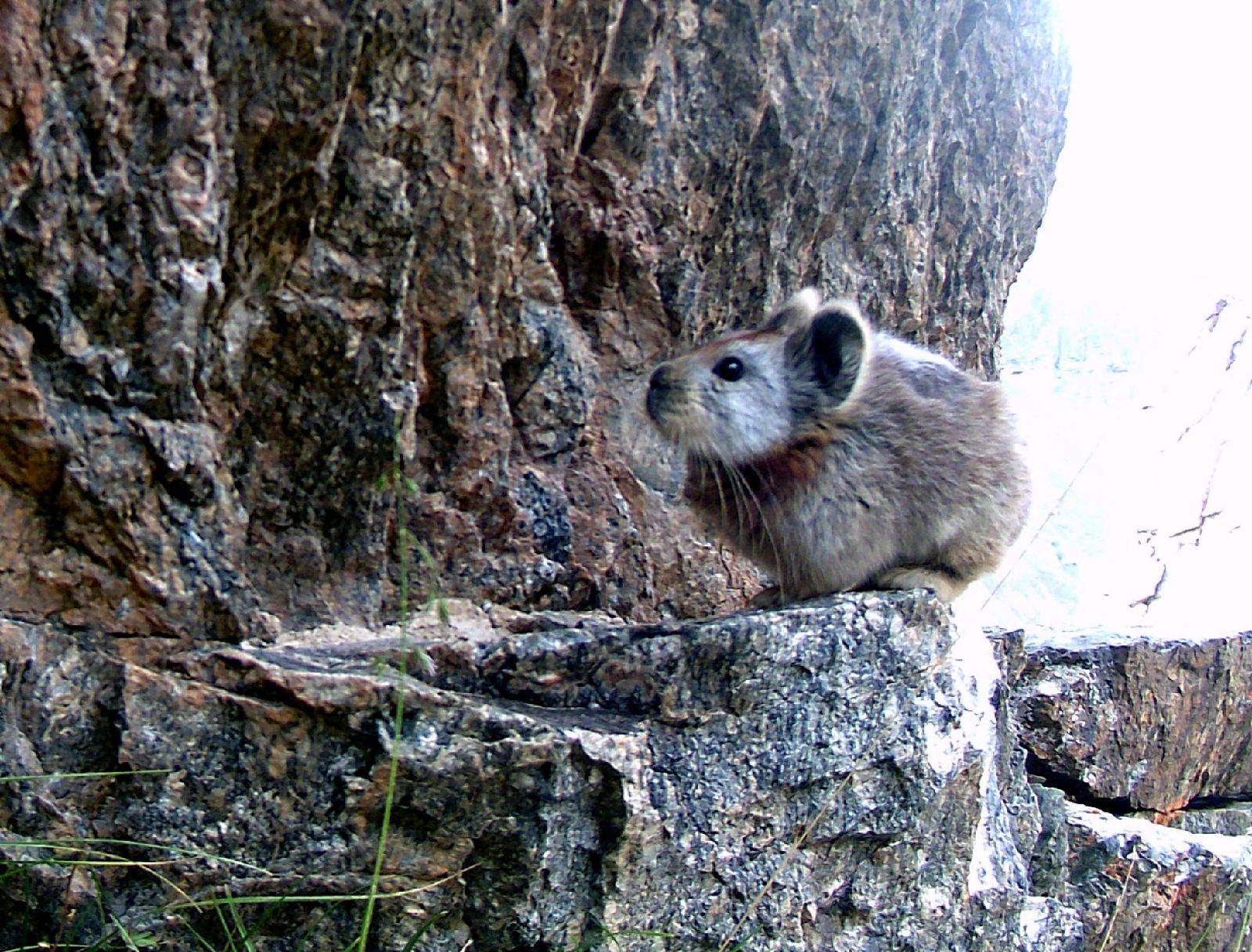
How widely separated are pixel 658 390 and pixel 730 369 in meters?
0.28

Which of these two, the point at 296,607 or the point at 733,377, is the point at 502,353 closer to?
the point at 733,377

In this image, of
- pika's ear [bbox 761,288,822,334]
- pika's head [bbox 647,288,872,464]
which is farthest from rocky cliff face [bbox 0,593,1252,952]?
pika's ear [bbox 761,288,822,334]

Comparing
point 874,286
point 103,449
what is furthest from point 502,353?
point 874,286

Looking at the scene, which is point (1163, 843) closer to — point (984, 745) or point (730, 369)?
point (984, 745)

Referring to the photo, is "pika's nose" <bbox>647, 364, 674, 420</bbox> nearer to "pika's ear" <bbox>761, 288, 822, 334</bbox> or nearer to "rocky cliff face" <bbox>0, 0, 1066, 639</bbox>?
"rocky cliff face" <bbox>0, 0, 1066, 639</bbox>

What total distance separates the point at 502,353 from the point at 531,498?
0.48 m

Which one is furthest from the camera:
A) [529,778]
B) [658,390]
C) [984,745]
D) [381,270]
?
[658,390]

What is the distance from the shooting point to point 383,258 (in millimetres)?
3506

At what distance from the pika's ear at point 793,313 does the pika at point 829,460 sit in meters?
0.03

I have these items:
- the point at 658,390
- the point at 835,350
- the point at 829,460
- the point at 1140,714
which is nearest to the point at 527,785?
the point at 658,390

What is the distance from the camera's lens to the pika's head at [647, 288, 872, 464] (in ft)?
14.1

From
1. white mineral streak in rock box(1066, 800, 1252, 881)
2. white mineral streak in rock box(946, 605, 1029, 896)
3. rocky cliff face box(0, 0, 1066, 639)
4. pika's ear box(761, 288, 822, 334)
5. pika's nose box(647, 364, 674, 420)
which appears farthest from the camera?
white mineral streak in rock box(1066, 800, 1252, 881)

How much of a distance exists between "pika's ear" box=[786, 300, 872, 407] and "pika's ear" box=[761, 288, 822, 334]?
20cm

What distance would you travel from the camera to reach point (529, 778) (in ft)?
10.6
